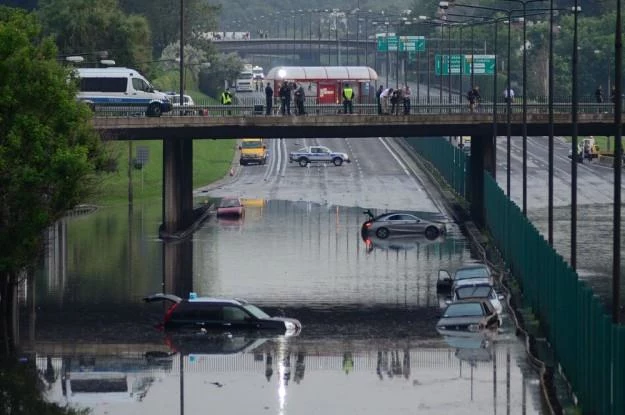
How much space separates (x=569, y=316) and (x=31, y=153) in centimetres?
1813

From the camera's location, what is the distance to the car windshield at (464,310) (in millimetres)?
55188

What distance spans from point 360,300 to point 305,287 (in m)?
3.98

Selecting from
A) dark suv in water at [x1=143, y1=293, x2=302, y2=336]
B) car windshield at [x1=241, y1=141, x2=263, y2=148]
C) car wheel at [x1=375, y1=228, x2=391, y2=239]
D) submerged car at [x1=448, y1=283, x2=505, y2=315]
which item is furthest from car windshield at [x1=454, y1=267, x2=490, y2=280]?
car windshield at [x1=241, y1=141, x2=263, y2=148]

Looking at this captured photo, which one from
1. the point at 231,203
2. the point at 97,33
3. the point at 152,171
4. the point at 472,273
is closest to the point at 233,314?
the point at 472,273

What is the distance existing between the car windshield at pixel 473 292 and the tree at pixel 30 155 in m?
13.1

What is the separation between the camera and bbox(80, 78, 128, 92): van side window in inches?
3939

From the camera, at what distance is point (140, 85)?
10100 centimetres

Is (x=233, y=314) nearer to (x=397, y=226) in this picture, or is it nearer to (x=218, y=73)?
(x=397, y=226)

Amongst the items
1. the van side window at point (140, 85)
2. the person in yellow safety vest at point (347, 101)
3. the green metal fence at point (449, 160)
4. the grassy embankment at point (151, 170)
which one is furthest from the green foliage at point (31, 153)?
the green metal fence at point (449, 160)

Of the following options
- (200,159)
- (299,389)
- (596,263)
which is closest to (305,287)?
(596,263)

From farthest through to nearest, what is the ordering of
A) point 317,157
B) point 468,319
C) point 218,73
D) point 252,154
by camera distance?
1. point 218,73
2. point 252,154
3. point 317,157
4. point 468,319

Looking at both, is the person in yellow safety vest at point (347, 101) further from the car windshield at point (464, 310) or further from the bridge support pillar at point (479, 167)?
the car windshield at point (464, 310)

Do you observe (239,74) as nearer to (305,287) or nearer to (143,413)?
(305,287)

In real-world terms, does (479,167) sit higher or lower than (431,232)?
higher
